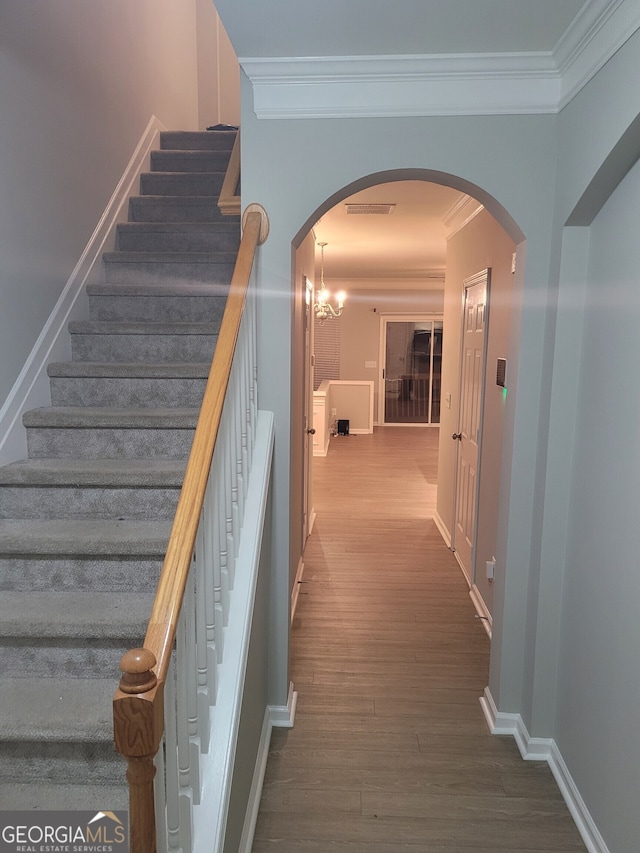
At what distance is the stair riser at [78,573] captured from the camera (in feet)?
6.86

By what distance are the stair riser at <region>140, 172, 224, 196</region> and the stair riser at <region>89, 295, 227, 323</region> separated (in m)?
1.18

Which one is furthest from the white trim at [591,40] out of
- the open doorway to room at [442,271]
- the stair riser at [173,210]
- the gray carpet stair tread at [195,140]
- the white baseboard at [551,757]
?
the gray carpet stair tread at [195,140]

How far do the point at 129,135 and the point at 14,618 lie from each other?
315cm

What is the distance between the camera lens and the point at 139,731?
0.98 meters

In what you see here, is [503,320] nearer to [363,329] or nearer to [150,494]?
[150,494]

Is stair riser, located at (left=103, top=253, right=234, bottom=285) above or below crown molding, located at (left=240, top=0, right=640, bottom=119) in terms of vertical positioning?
below

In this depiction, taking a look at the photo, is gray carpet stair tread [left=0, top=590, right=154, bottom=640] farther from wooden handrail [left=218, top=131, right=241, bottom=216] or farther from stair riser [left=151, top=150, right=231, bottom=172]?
stair riser [left=151, top=150, right=231, bottom=172]

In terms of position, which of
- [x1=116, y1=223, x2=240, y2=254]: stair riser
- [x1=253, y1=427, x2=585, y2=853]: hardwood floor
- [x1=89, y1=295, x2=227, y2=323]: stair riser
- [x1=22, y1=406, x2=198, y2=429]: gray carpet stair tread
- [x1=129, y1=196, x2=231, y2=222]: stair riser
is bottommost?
[x1=253, y1=427, x2=585, y2=853]: hardwood floor

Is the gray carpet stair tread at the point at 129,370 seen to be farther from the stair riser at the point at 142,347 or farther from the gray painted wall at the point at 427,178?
the gray painted wall at the point at 427,178

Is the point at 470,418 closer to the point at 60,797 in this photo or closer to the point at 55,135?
the point at 55,135

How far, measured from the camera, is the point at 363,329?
1127cm

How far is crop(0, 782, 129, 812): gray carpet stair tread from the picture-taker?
1.62 meters

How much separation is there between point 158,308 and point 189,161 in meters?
1.61

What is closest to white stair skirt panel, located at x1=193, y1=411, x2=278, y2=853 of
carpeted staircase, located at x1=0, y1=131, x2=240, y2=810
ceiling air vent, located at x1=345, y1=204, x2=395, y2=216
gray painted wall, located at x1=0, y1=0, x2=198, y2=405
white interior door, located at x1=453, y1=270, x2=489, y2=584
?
carpeted staircase, located at x1=0, y1=131, x2=240, y2=810
